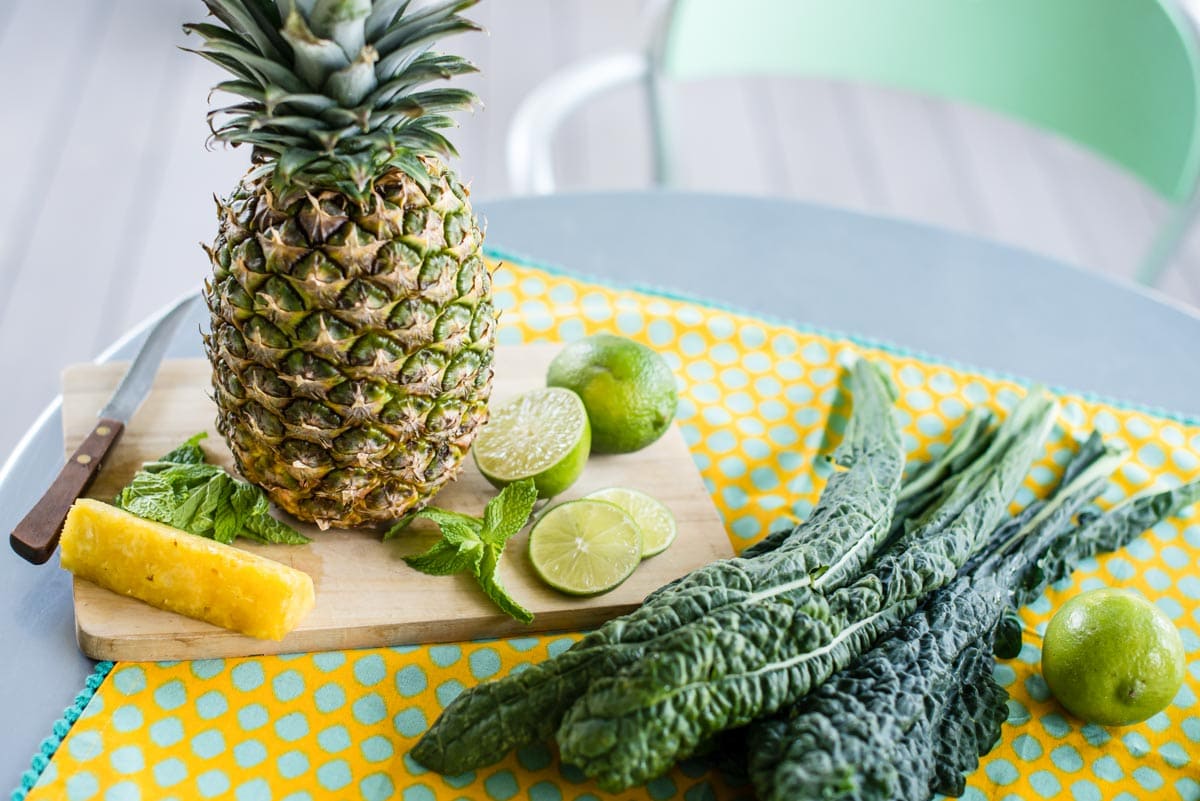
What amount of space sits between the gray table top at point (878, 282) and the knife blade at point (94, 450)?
15 cm

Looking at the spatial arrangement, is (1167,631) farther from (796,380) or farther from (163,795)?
(163,795)

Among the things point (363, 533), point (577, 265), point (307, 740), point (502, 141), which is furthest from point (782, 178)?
point (307, 740)

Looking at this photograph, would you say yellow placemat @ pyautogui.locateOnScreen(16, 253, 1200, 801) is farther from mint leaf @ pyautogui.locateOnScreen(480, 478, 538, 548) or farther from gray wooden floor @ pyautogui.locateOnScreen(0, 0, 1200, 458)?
gray wooden floor @ pyautogui.locateOnScreen(0, 0, 1200, 458)

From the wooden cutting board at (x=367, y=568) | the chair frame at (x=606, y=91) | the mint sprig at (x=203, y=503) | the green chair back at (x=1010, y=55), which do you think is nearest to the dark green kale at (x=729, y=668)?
the wooden cutting board at (x=367, y=568)

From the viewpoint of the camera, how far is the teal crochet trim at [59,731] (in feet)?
4.58

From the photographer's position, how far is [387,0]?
4.60 ft

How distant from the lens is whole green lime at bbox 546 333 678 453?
188 cm

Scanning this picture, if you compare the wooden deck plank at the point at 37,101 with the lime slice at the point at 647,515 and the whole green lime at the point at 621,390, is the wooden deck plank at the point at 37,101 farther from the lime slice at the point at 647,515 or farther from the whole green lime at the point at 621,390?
the lime slice at the point at 647,515

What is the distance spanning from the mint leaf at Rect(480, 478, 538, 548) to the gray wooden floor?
2584 millimetres

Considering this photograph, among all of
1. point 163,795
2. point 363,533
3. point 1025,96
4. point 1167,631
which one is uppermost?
point 1025,96

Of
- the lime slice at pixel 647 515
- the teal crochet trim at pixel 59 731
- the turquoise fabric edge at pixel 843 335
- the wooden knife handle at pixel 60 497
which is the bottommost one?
the teal crochet trim at pixel 59 731

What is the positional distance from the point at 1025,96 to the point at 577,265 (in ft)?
4.35

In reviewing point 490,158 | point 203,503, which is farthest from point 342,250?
point 490,158

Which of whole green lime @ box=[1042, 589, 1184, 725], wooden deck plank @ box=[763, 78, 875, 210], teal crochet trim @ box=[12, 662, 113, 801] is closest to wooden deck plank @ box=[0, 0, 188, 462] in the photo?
teal crochet trim @ box=[12, 662, 113, 801]
